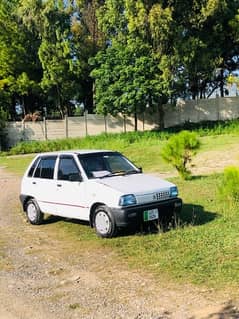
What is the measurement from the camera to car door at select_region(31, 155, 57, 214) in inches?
380

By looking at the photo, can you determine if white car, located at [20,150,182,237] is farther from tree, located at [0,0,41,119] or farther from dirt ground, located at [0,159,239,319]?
tree, located at [0,0,41,119]

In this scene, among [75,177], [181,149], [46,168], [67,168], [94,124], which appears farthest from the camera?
[94,124]

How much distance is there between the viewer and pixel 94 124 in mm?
38375

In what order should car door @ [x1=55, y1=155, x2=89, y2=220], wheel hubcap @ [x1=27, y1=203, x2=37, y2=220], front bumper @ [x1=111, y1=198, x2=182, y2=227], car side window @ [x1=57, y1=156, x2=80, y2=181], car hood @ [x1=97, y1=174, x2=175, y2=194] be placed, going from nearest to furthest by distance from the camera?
front bumper @ [x1=111, y1=198, x2=182, y2=227] → car hood @ [x1=97, y1=174, x2=175, y2=194] → car door @ [x1=55, y1=155, x2=89, y2=220] → car side window @ [x1=57, y1=156, x2=80, y2=181] → wheel hubcap @ [x1=27, y1=203, x2=37, y2=220]

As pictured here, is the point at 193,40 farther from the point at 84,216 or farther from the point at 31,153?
the point at 84,216

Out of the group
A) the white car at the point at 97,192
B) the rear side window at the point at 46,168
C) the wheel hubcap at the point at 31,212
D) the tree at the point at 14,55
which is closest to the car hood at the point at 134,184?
the white car at the point at 97,192

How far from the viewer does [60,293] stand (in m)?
5.88

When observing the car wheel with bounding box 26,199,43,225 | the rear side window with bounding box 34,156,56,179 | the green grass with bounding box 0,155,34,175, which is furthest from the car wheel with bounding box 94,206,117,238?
the green grass with bounding box 0,155,34,175

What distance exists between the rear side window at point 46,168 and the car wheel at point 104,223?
1.81 meters

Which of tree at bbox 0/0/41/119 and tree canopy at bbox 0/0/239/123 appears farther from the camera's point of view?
tree at bbox 0/0/41/119

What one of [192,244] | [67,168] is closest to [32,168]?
[67,168]

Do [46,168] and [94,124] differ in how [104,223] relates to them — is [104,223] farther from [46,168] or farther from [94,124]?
[94,124]

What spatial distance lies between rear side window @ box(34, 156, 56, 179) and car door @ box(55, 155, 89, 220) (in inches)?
9.3

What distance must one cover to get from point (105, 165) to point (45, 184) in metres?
1.39
